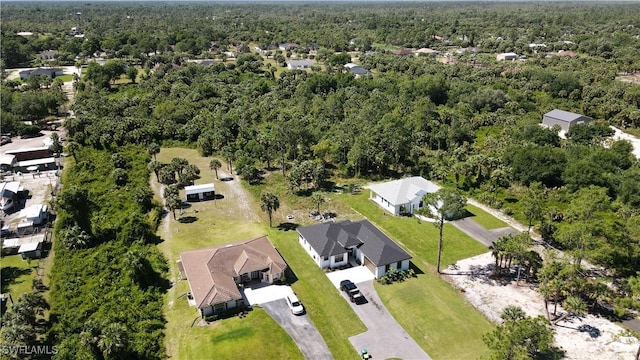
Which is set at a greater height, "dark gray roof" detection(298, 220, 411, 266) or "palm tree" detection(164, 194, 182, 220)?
"palm tree" detection(164, 194, 182, 220)

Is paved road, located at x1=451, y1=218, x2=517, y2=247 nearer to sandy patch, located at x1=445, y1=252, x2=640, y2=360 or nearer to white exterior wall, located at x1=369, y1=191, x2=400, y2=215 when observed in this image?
sandy patch, located at x1=445, y1=252, x2=640, y2=360

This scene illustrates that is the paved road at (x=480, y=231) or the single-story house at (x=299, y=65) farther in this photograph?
the single-story house at (x=299, y=65)

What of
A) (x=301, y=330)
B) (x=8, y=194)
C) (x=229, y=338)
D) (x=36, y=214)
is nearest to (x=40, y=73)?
(x=8, y=194)

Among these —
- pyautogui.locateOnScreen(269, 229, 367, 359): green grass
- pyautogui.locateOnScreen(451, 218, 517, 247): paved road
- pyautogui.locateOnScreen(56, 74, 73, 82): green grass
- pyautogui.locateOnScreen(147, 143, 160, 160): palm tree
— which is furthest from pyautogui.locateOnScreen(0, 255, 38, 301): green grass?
pyautogui.locateOnScreen(56, 74, 73, 82): green grass

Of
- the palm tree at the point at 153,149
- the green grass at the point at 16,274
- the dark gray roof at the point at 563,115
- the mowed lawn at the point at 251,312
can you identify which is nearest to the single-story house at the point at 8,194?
the green grass at the point at 16,274

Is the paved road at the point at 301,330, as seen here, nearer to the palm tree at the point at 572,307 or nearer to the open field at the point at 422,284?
the open field at the point at 422,284

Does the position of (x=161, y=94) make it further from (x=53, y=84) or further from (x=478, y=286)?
(x=478, y=286)
